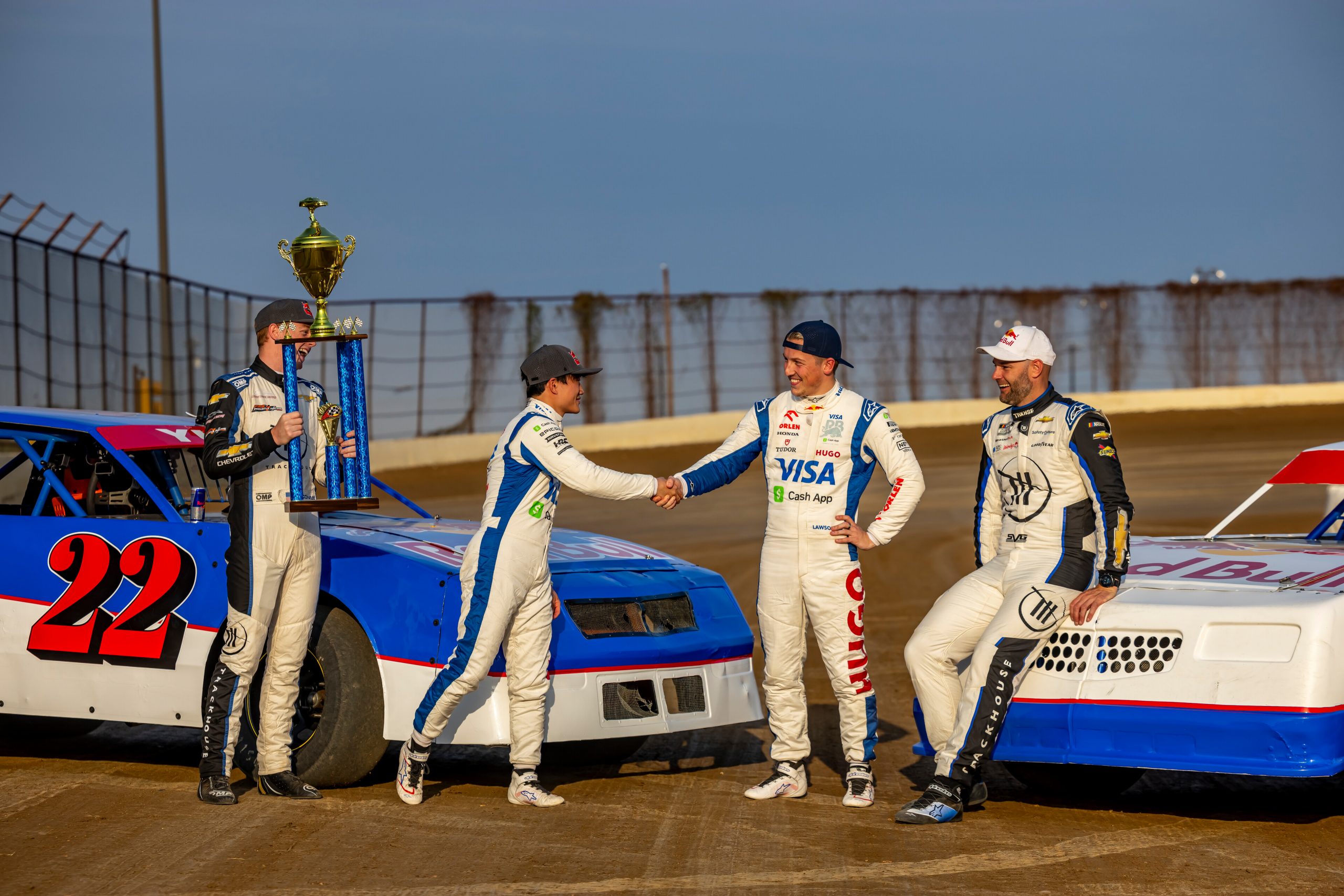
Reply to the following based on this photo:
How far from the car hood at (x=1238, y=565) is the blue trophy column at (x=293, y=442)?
3.12 meters

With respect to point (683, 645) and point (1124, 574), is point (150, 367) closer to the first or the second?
point (683, 645)

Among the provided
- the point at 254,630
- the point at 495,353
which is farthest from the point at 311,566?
the point at 495,353

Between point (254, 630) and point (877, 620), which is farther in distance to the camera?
point (877, 620)

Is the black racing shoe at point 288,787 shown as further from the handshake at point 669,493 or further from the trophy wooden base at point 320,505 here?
the handshake at point 669,493

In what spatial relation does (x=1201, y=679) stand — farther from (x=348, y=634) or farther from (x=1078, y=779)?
(x=348, y=634)

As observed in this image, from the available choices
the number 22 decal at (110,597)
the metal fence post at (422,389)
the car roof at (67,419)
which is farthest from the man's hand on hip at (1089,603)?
the metal fence post at (422,389)

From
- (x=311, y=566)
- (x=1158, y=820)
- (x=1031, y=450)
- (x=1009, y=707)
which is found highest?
(x=1031, y=450)

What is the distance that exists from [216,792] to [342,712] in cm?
53

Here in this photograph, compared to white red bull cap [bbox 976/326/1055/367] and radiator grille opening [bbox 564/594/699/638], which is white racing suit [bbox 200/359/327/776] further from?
white red bull cap [bbox 976/326/1055/367]

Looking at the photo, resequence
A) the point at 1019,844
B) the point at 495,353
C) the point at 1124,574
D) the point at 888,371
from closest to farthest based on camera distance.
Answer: the point at 1019,844
the point at 1124,574
the point at 495,353
the point at 888,371

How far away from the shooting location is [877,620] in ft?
36.3

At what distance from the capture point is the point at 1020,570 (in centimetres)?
552

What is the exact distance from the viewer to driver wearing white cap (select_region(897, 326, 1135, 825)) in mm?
5324

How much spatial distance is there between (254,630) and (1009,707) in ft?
9.15
